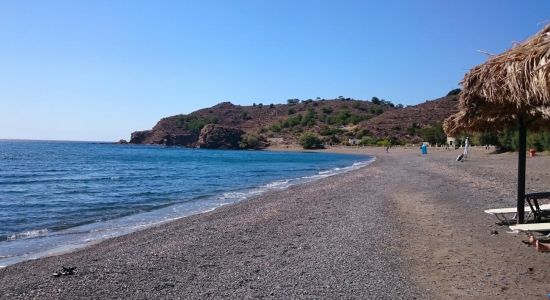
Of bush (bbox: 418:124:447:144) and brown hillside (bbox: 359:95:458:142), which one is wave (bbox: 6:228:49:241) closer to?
bush (bbox: 418:124:447:144)

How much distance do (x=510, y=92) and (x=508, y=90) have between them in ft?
0.17

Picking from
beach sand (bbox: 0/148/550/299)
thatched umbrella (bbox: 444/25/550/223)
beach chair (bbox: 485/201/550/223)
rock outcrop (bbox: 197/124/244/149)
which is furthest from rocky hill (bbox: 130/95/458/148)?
thatched umbrella (bbox: 444/25/550/223)

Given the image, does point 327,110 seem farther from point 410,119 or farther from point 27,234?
point 27,234

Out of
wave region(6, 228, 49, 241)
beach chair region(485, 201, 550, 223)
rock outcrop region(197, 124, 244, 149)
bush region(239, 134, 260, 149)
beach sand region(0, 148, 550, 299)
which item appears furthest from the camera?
rock outcrop region(197, 124, 244, 149)

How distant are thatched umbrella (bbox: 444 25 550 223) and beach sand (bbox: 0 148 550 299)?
79.3 inches

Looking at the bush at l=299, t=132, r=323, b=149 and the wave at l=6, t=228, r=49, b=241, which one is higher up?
the bush at l=299, t=132, r=323, b=149

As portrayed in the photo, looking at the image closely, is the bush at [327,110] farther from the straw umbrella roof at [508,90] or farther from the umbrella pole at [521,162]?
the umbrella pole at [521,162]

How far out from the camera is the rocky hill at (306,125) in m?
122

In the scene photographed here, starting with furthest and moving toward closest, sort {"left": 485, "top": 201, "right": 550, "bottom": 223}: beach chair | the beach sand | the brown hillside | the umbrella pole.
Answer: the brown hillside → {"left": 485, "top": 201, "right": 550, "bottom": 223}: beach chair → the umbrella pole → the beach sand

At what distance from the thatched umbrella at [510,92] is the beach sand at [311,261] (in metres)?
2.01

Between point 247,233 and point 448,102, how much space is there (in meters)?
128

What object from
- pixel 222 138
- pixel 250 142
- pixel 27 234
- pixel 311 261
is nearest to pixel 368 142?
pixel 250 142

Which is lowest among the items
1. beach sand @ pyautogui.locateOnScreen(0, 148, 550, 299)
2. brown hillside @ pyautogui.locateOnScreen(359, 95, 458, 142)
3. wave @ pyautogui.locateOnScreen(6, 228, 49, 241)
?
wave @ pyautogui.locateOnScreen(6, 228, 49, 241)

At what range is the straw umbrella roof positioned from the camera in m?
5.30
